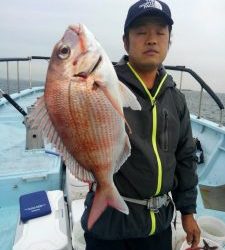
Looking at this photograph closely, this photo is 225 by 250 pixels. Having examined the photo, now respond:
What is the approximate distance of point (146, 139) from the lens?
1812mm

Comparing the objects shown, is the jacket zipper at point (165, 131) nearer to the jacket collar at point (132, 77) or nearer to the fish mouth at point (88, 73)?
the jacket collar at point (132, 77)

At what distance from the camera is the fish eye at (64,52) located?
1244mm

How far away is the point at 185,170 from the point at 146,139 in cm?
47

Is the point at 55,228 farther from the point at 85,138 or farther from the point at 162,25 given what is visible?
the point at 162,25

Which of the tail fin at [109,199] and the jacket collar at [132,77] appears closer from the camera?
the tail fin at [109,199]

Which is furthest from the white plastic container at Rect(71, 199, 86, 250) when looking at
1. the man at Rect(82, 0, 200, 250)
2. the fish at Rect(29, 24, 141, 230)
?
the fish at Rect(29, 24, 141, 230)

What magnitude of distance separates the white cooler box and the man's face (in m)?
1.64

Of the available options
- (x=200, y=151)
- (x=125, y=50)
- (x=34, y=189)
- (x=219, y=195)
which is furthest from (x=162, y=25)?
(x=200, y=151)

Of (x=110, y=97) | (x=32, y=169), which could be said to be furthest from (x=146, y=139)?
(x=32, y=169)

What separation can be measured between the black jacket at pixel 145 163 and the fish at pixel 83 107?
16.4 inches

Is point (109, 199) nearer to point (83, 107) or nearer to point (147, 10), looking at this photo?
point (83, 107)

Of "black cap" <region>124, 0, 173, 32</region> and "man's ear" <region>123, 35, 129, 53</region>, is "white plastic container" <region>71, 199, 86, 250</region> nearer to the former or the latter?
"man's ear" <region>123, 35, 129, 53</region>

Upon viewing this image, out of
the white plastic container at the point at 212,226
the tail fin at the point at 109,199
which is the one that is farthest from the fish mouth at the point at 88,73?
the white plastic container at the point at 212,226

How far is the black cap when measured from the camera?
171 cm
